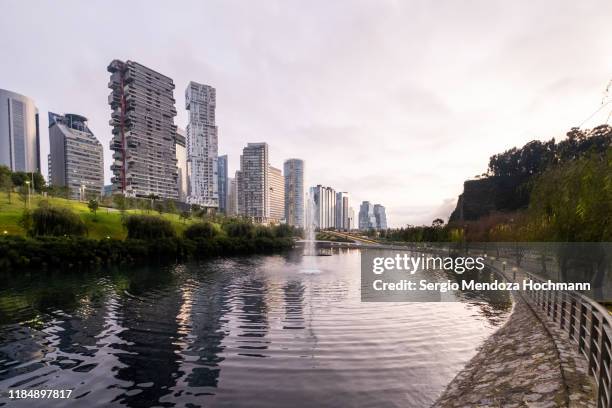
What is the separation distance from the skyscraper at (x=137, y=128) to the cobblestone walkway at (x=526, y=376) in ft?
463

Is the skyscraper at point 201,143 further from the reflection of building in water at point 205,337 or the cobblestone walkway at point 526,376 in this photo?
the cobblestone walkway at point 526,376

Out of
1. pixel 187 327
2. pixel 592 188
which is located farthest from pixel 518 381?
pixel 187 327

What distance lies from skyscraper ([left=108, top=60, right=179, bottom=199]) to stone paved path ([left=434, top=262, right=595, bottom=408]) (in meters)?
141

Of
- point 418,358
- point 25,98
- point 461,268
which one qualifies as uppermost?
point 25,98

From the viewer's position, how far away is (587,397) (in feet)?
19.0

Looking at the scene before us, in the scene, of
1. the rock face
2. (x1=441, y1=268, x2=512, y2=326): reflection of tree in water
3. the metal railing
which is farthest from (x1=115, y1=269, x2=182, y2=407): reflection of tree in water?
the rock face

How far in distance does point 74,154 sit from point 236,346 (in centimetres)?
17610

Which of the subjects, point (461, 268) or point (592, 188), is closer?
point (592, 188)

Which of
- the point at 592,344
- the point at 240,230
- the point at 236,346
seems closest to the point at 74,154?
the point at 240,230

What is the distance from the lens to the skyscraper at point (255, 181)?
589 ft

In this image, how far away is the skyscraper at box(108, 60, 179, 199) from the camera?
125750 mm

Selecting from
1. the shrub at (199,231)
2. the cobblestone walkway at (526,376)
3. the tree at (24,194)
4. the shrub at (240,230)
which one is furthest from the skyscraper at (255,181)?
the cobblestone walkway at (526,376)

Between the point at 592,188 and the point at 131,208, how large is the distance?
328ft

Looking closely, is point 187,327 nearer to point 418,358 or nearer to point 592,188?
point 418,358
